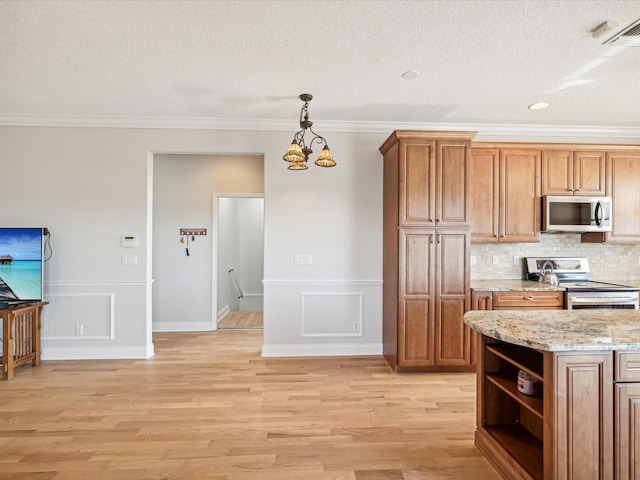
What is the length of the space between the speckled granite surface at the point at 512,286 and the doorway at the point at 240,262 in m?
3.53

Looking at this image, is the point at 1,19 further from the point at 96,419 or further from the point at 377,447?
the point at 377,447

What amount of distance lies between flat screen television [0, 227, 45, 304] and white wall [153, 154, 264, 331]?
67.4 inches

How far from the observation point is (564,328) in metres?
1.81

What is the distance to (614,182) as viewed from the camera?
390 centimetres

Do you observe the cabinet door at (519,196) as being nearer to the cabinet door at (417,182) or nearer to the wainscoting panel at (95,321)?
the cabinet door at (417,182)

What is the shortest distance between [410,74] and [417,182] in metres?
1.02

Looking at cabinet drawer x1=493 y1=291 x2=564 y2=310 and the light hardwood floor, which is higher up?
cabinet drawer x1=493 y1=291 x2=564 y2=310

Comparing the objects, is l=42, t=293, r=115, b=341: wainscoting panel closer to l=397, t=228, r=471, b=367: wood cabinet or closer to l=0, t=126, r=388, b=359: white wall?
l=0, t=126, r=388, b=359: white wall

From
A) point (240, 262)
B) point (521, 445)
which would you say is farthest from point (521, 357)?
point (240, 262)

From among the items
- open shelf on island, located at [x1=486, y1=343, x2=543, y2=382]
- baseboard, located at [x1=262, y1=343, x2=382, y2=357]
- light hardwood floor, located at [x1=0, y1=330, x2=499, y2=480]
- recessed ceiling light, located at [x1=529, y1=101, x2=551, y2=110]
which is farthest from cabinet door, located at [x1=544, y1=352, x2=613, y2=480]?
recessed ceiling light, located at [x1=529, y1=101, x2=551, y2=110]

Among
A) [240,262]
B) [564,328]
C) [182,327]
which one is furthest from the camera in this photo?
[240,262]

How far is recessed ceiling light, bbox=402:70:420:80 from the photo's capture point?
2783 millimetres

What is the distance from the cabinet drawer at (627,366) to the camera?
1593mm

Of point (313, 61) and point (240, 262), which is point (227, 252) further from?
point (313, 61)
